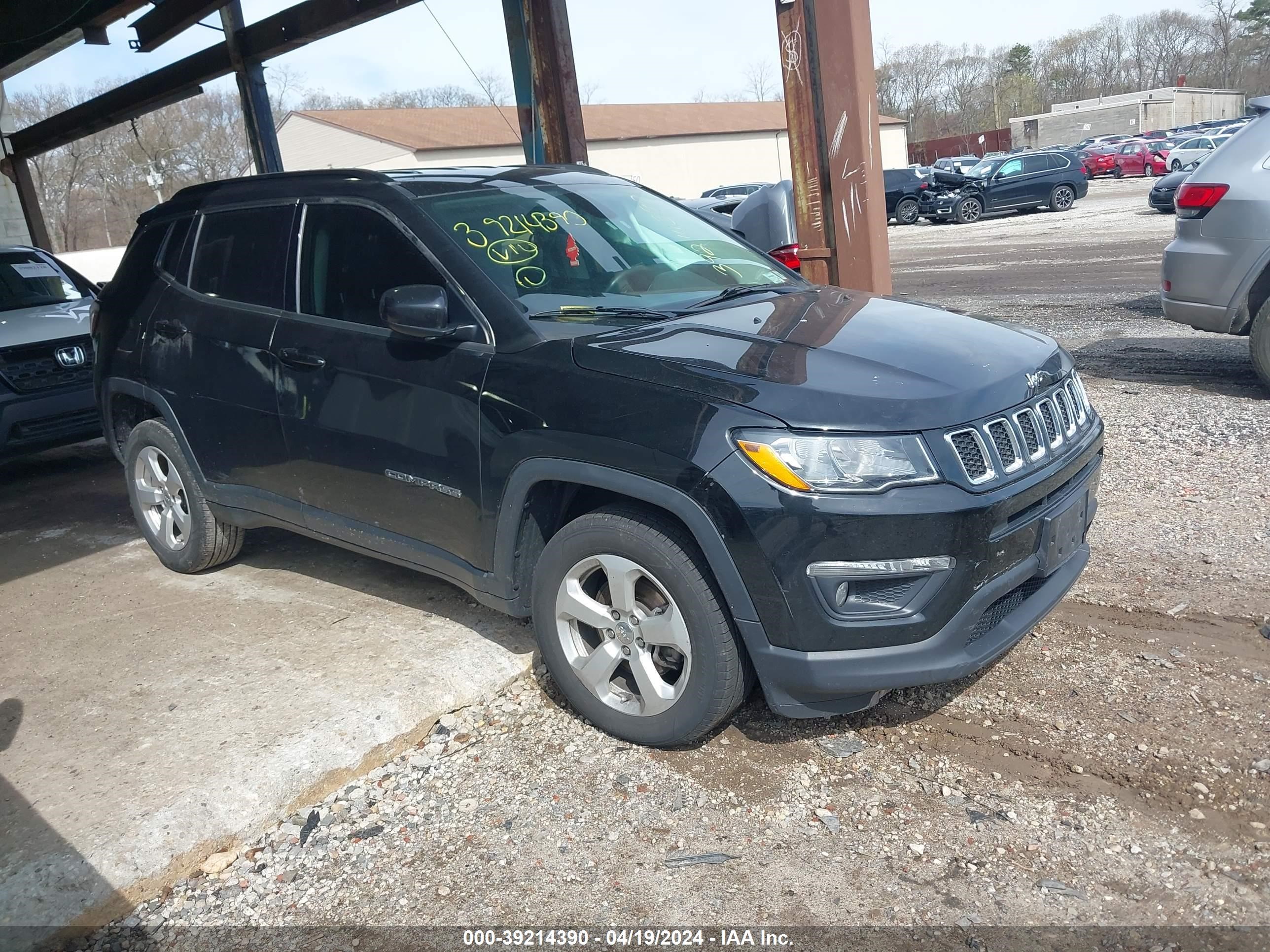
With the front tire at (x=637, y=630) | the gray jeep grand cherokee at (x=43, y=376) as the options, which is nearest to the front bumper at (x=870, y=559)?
the front tire at (x=637, y=630)

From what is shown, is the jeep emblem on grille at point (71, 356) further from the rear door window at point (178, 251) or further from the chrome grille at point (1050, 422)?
the chrome grille at point (1050, 422)

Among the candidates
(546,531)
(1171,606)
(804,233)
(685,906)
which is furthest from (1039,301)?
(685,906)

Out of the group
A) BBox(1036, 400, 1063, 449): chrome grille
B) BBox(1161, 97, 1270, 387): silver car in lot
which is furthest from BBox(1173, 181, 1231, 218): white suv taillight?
BBox(1036, 400, 1063, 449): chrome grille

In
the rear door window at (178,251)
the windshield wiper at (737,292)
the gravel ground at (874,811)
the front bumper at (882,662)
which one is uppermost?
the rear door window at (178,251)

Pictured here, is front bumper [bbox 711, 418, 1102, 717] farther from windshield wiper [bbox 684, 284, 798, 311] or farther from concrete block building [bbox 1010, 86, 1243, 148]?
concrete block building [bbox 1010, 86, 1243, 148]

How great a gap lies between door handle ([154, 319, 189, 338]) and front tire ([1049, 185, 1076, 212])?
26.9 metres

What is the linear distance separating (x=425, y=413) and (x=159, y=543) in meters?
2.35

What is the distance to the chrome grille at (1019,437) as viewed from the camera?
112 inches

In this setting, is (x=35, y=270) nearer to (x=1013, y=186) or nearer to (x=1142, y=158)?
(x=1013, y=186)

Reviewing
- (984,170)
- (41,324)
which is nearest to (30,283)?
(41,324)

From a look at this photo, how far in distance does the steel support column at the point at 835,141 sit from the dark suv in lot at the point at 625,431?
1268 mm

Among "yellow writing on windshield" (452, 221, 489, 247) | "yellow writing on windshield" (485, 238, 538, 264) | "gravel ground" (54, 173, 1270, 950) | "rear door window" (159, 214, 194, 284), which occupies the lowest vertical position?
"gravel ground" (54, 173, 1270, 950)

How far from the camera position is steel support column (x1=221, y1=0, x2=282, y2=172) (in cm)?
998

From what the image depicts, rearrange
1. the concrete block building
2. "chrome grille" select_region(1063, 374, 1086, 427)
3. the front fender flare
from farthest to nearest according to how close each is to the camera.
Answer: the concrete block building → "chrome grille" select_region(1063, 374, 1086, 427) → the front fender flare
